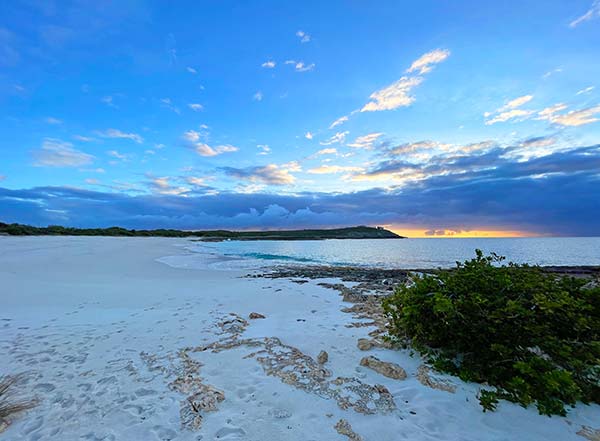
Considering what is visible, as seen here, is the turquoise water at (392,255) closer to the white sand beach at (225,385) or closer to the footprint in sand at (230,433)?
the white sand beach at (225,385)

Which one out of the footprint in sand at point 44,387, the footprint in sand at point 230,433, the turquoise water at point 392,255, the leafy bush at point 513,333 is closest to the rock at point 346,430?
the footprint in sand at point 230,433

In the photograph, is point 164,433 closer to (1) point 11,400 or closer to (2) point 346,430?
(2) point 346,430

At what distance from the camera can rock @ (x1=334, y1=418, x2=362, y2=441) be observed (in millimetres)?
2971

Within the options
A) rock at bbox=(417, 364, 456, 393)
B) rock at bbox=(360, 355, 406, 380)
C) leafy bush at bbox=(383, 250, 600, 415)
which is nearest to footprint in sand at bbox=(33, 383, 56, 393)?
rock at bbox=(360, 355, 406, 380)

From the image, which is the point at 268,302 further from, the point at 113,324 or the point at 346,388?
the point at 346,388

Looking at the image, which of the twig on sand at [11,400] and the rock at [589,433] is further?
the twig on sand at [11,400]

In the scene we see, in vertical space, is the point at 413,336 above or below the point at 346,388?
above

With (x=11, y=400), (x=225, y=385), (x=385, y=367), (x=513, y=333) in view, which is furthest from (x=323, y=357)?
(x=11, y=400)

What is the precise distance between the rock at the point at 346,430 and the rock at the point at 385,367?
116 cm

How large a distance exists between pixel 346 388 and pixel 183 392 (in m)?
2.06

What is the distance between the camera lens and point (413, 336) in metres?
4.80

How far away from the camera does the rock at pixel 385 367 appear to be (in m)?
4.06

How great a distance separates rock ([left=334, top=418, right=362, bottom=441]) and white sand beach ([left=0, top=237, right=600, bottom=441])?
0.02 m

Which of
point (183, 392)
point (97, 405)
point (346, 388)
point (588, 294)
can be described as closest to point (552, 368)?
point (588, 294)
